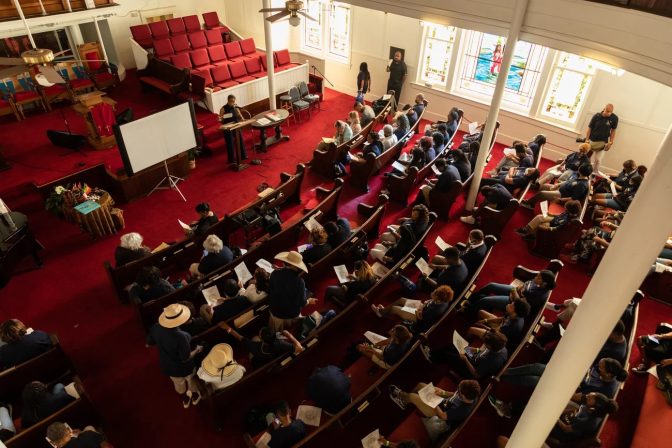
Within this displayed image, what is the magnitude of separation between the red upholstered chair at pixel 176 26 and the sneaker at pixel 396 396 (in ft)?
40.8

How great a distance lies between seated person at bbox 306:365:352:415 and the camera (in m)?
4.12

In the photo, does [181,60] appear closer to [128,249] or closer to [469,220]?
[128,249]

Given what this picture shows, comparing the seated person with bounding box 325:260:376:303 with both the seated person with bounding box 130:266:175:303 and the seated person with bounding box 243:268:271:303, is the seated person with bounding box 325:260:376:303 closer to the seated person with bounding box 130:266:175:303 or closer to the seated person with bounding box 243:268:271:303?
the seated person with bounding box 243:268:271:303

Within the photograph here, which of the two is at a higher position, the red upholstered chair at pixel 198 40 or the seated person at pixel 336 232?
the red upholstered chair at pixel 198 40

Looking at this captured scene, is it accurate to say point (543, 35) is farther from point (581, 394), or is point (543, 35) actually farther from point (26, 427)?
point (26, 427)

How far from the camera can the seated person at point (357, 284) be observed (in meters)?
5.36

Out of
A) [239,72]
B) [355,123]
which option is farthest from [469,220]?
[239,72]

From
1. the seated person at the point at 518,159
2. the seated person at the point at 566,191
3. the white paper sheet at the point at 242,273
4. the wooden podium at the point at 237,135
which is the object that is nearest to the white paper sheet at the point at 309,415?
the white paper sheet at the point at 242,273

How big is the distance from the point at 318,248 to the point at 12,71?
9.88 metres

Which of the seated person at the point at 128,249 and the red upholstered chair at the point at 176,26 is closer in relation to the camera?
the seated person at the point at 128,249

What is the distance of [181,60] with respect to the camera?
1157 cm

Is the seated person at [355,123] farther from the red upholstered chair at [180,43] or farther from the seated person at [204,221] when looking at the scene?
the red upholstered chair at [180,43]

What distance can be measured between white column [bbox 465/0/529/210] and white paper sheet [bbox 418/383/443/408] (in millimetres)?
4450

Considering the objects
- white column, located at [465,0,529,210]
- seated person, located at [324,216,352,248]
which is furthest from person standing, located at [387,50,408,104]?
seated person, located at [324,216,352,248]
